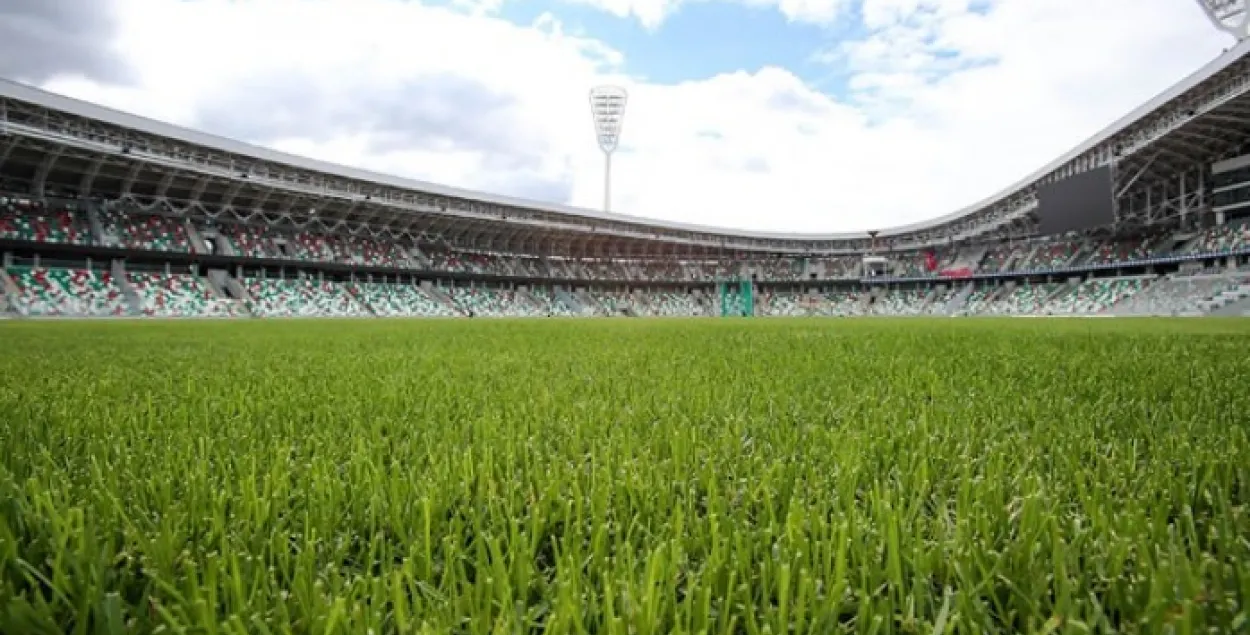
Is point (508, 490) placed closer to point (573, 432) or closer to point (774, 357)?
point (573, 432)

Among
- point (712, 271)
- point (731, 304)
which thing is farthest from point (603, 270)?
point (731, 304)

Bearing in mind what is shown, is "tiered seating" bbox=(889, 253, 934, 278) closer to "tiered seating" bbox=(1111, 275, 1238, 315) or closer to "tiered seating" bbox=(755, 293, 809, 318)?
"tiered seating" bbox=(755, 293, 809, 318)

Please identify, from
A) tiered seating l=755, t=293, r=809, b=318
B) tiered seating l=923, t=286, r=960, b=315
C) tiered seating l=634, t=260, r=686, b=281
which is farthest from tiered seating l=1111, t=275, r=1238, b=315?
tiered seating l=634, t=260, r=686, b=281

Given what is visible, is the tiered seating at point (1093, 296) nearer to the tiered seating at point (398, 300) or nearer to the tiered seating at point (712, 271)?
the tiered seating at point (712, 271)

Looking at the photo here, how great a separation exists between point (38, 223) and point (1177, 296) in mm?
58903

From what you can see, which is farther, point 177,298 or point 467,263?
point 467,263

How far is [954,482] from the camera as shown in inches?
49.9

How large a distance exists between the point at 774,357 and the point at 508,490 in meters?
3.62

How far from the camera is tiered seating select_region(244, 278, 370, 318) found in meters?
38.4

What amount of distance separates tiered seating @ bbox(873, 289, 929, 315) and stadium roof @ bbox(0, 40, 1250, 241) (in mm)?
6070

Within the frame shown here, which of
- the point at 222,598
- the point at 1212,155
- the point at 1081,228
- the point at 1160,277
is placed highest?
the point at 1212,155

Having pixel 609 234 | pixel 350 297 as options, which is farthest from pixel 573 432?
pixel 609 234

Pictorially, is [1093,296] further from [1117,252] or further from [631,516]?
[631,516]

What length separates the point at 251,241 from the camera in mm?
40562
